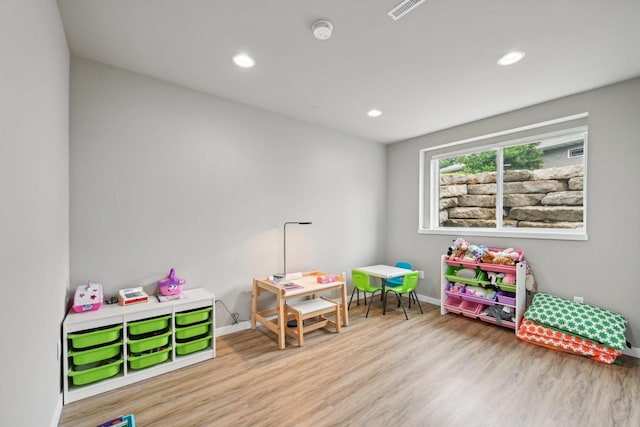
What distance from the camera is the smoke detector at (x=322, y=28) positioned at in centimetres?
196

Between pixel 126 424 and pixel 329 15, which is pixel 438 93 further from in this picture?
pixel 126 424

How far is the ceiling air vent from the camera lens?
1.78m

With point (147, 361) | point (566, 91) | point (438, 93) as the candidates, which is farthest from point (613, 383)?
point (147, 361)

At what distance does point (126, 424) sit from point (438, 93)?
12.4ft

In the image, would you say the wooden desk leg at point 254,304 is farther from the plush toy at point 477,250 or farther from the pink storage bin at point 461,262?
the plush toy at point 477,250

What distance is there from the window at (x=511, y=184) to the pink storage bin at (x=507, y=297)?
73 centimetres

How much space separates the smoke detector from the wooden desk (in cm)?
233

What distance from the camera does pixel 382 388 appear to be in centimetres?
226

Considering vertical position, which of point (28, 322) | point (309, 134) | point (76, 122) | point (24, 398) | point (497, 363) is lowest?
point (497, 363)

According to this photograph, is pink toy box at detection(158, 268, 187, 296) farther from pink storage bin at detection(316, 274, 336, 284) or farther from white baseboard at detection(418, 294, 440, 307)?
white baseboard at detection(418, 294, 440, 307)

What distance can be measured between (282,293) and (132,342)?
52.3 inches

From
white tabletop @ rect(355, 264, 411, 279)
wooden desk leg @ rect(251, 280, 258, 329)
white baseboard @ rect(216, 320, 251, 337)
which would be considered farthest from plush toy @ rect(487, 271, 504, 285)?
white baseboard @ rect(216, 320, 251, 337)

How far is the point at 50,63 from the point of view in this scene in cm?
168

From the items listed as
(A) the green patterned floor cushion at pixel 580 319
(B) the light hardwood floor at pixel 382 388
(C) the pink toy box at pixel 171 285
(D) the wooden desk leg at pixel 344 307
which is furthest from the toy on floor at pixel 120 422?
(A) the green patterned floor cushion at pixel 580 319
